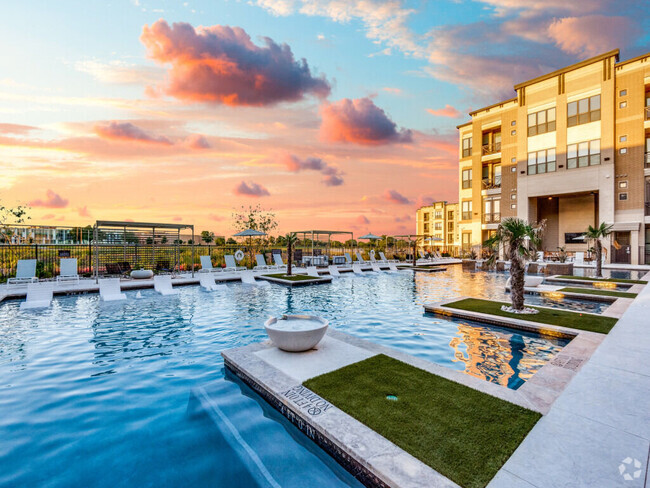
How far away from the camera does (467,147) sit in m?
33.8

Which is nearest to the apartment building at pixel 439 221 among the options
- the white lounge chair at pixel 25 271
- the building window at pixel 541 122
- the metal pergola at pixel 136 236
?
the building window at pixel 541 122

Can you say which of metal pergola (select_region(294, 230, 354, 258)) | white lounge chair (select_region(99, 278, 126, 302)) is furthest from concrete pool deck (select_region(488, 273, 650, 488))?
metal pergola (select_region(294, 230, 354, 258))

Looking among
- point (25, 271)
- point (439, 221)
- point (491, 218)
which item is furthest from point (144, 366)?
point (439, 221)

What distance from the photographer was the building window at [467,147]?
1319 inches

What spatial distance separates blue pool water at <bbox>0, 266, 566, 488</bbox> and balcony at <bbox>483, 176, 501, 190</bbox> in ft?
80.5

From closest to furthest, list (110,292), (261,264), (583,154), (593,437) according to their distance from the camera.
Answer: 1. (593,437)
2. (110,292)
3. (261,264)
4. (583,154)

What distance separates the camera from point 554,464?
7.95ft

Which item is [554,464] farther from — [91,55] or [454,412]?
[91,55]

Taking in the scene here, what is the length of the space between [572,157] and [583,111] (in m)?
3.49

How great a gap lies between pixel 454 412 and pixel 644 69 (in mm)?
31244

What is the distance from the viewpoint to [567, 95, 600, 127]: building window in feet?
78.2

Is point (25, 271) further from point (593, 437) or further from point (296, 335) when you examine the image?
point (593, 437)

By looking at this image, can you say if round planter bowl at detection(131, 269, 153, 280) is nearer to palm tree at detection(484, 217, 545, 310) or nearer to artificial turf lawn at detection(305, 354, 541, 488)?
artificial turf lawn at detection(305, 354, 541, 488)

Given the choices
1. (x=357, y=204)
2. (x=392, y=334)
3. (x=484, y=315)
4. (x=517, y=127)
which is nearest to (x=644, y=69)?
(x=517, y=127)
